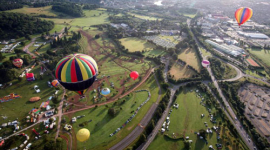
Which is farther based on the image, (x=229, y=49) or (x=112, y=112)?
(x=229, y=49)

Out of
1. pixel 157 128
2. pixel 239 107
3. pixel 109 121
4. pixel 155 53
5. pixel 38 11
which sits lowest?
pixel 157 128

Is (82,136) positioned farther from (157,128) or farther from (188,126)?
(188,126)

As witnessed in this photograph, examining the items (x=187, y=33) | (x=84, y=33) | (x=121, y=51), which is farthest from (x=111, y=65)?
(x=187, y=33)

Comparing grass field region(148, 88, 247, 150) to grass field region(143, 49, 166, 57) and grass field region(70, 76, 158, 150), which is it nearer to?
grass field region(70, 76, 158, 150)

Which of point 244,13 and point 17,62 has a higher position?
point 244,13

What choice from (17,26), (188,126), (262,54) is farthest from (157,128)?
(17,26)

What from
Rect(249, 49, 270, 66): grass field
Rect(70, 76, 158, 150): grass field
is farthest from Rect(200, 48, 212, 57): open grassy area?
Rect(70, 76, 158, 150): grass field
